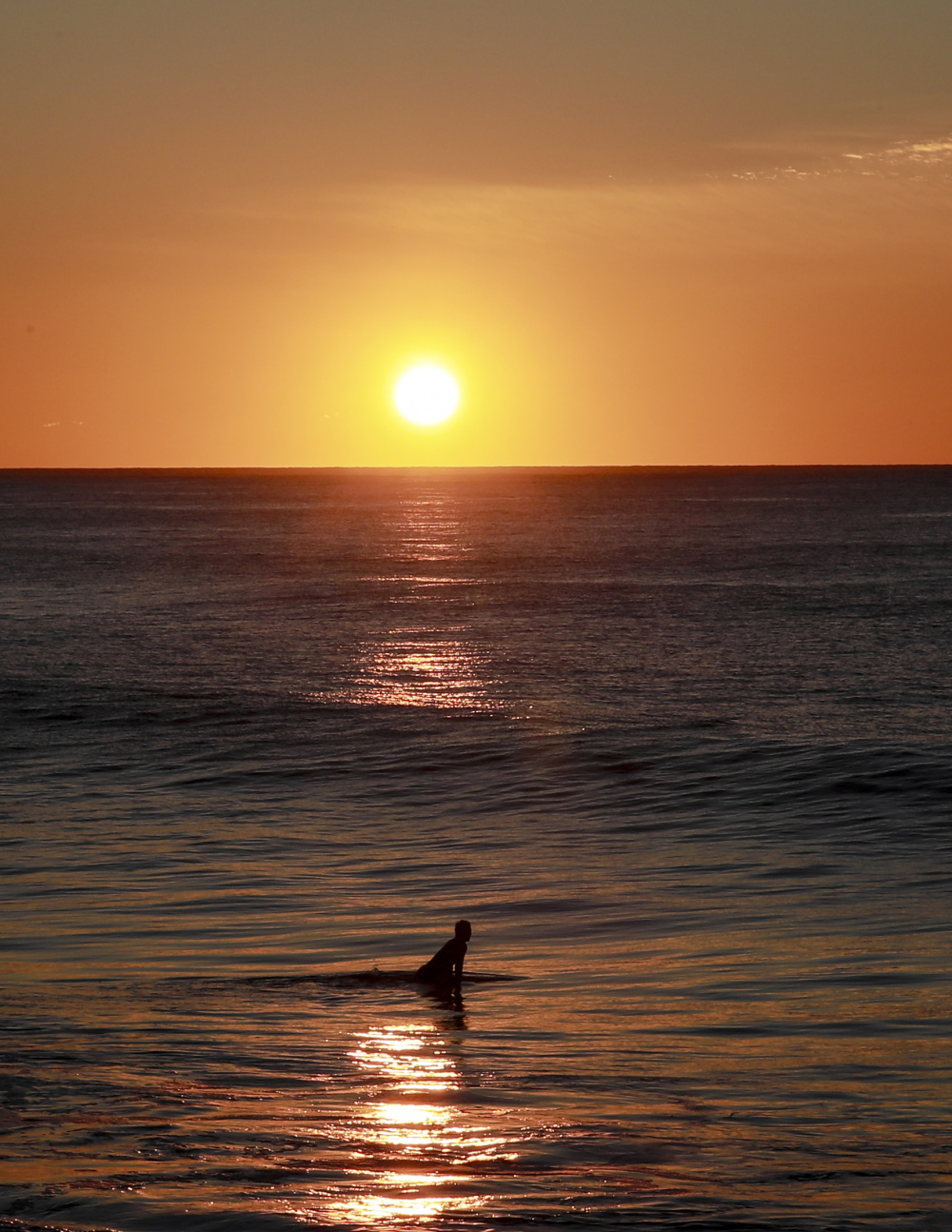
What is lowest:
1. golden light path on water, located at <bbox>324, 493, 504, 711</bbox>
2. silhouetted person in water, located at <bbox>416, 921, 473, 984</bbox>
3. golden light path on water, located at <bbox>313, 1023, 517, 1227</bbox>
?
golden light path on water, located at <bbox>313, 1023, 517, 1227</bbox>

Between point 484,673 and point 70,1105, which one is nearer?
point 70,1105

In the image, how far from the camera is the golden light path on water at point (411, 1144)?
9273 millimetres

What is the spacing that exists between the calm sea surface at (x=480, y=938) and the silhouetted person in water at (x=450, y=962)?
269 millimetres

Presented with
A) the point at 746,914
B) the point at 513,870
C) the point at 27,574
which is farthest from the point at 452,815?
the point at 27,574

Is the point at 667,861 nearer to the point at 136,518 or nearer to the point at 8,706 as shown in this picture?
the point at 8,706

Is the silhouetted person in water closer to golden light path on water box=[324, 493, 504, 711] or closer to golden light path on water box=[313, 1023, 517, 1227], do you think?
golden light path on water box=[313, 1023, 517, 1227]

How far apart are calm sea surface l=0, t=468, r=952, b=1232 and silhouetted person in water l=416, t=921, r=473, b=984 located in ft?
0.88

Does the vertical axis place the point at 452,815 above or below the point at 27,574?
below

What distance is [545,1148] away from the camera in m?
10.3

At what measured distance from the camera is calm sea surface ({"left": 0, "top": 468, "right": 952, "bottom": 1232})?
992 centimetres

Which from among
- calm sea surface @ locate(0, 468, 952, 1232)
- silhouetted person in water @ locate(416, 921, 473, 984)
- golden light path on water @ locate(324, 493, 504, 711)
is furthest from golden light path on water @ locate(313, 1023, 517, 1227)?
golden light path on water @ locate(324, 493, 504, 711)

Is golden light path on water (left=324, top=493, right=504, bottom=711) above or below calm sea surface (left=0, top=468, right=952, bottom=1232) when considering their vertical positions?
above

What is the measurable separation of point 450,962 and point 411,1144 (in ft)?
14.7

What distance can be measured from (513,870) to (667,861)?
2.31 m
